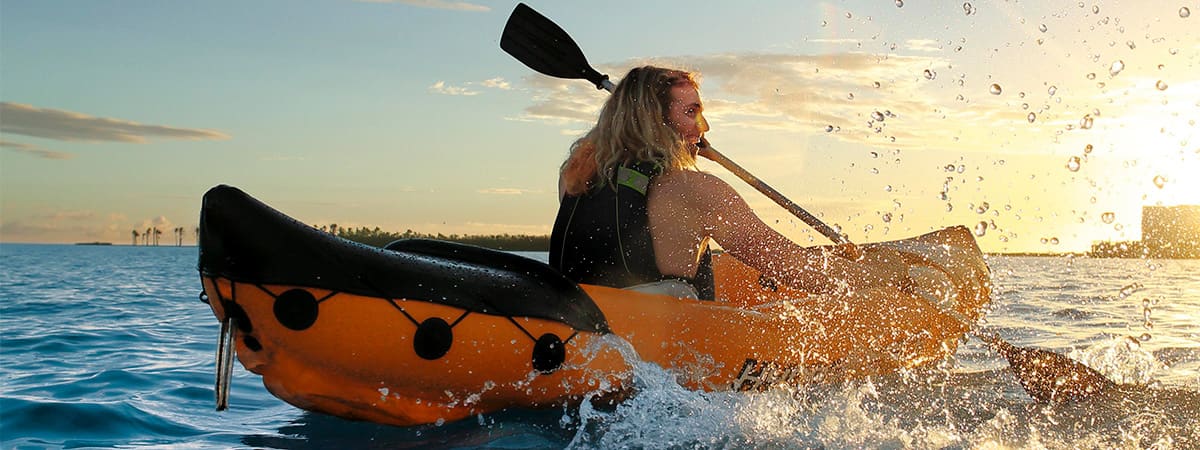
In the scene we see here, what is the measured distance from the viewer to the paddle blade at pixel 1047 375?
13.8ft

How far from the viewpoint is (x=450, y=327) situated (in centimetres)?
337

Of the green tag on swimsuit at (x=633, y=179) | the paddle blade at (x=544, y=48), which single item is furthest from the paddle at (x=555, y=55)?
the green tag on swimsuit at (x=633, y=179)

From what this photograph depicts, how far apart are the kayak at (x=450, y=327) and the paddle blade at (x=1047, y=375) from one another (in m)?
0.68

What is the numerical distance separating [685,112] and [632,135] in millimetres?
278

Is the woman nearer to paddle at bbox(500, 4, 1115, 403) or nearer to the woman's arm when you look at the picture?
A: the woman's arm

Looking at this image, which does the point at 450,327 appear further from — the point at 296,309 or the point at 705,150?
the point at 705,150

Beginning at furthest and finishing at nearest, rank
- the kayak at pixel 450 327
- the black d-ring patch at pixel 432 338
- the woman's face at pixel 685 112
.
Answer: the woman's face at pixel 685 112 < the black d-ring patch at pixel 432 338 < the kayak at pixel 450 327

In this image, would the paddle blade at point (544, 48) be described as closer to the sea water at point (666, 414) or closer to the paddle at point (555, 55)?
the paddle at point (555, 55)

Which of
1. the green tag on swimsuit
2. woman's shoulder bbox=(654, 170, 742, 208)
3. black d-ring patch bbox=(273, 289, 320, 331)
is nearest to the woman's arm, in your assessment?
woman's shoulder bbox=(654, 170, 742, 208)

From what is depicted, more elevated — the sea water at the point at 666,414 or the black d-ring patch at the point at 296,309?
the black d-ring patch at the point at 296,309

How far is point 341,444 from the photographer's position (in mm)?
3400

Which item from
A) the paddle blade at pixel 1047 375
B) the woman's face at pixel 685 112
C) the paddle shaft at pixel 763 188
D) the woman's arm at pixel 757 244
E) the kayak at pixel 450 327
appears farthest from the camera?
the paddle shaft at pixel 763 188

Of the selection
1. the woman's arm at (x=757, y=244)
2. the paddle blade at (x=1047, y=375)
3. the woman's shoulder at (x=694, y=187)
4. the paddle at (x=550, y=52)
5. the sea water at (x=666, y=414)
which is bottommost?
the sea water at (x=666, y=414)

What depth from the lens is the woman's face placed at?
3869mm
